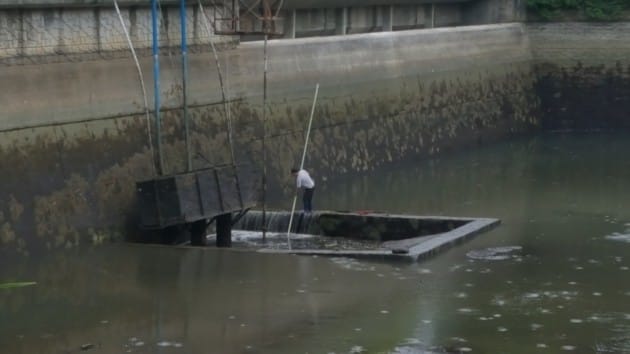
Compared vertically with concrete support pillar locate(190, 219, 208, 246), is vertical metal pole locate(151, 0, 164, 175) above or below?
above

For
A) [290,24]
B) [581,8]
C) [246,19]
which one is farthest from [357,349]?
[581,8]

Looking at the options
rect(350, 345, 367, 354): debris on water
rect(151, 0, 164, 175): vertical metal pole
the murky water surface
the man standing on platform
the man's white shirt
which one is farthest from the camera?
the man's white shirt

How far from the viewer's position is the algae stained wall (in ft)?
71.8

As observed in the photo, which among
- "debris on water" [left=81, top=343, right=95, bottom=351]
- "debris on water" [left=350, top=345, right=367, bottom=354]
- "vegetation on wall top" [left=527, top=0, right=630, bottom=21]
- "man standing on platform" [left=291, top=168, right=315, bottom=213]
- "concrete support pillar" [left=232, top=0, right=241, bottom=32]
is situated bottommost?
"debris on water" [left=350, top=345, right=367, bottom=354]

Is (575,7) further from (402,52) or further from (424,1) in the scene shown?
(402,52)

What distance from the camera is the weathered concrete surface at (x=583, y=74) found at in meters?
44.7

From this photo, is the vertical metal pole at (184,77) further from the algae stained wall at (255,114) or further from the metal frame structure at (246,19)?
the metal frame structure at (246,19)

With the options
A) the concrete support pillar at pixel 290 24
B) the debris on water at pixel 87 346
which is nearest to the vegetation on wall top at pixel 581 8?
the concrete support pillar at pixel 290 24

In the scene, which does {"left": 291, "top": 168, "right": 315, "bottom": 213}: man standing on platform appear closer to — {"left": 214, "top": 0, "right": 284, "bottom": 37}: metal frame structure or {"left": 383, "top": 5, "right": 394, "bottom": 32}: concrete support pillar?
{"left": 214, "top": 0, "right": 284, "bottom": 37}: metal frame structure

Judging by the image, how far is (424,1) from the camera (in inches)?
1656

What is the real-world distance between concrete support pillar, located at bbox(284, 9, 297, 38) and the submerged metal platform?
10.6 meters

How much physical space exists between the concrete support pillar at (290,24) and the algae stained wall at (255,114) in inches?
69.0

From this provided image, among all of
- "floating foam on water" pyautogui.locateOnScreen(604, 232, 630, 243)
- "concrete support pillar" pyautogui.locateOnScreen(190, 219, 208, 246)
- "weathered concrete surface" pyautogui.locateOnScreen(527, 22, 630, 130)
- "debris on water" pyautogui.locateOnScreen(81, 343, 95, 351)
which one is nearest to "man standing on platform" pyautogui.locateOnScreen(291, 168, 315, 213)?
"concrete support pillar" pyautogui.locateOnScreen(190, 219, 208, 246)

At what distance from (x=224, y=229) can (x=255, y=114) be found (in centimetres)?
551
